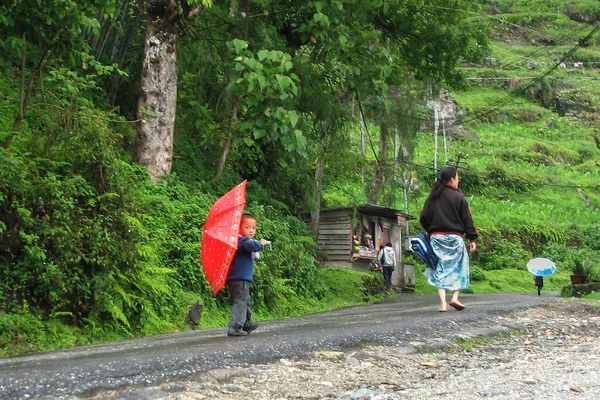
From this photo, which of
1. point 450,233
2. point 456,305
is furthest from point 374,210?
point 450,233

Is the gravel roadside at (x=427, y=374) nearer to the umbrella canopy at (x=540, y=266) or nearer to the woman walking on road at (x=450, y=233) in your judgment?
the woman walking on road at (x=450, y=233)

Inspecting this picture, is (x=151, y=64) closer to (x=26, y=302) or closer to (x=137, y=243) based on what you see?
(x=137, y=243)

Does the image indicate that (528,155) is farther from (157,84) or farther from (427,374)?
(427,374)

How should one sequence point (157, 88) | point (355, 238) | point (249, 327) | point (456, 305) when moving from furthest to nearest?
point (355, 238) < point (157, 88) < point (456, 305) < point (249, 327)

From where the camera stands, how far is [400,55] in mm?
18859

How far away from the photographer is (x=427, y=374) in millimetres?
5781

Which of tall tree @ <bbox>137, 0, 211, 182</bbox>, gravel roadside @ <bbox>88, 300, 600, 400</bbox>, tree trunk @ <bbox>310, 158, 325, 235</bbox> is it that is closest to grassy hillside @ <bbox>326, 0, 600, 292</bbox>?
tree trunk @ <bbox>310, 158, 325, 235</bbox>

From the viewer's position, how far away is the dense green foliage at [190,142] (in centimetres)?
941

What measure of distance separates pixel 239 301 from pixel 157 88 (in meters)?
7.07

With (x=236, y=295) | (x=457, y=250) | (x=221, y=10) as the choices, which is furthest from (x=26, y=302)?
(x=221, y=10)

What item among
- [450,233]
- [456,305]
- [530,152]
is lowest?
[456,305]

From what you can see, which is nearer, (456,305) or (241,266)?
(241,266)

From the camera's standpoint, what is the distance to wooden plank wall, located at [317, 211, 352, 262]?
2816cm

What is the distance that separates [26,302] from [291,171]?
1334cm
